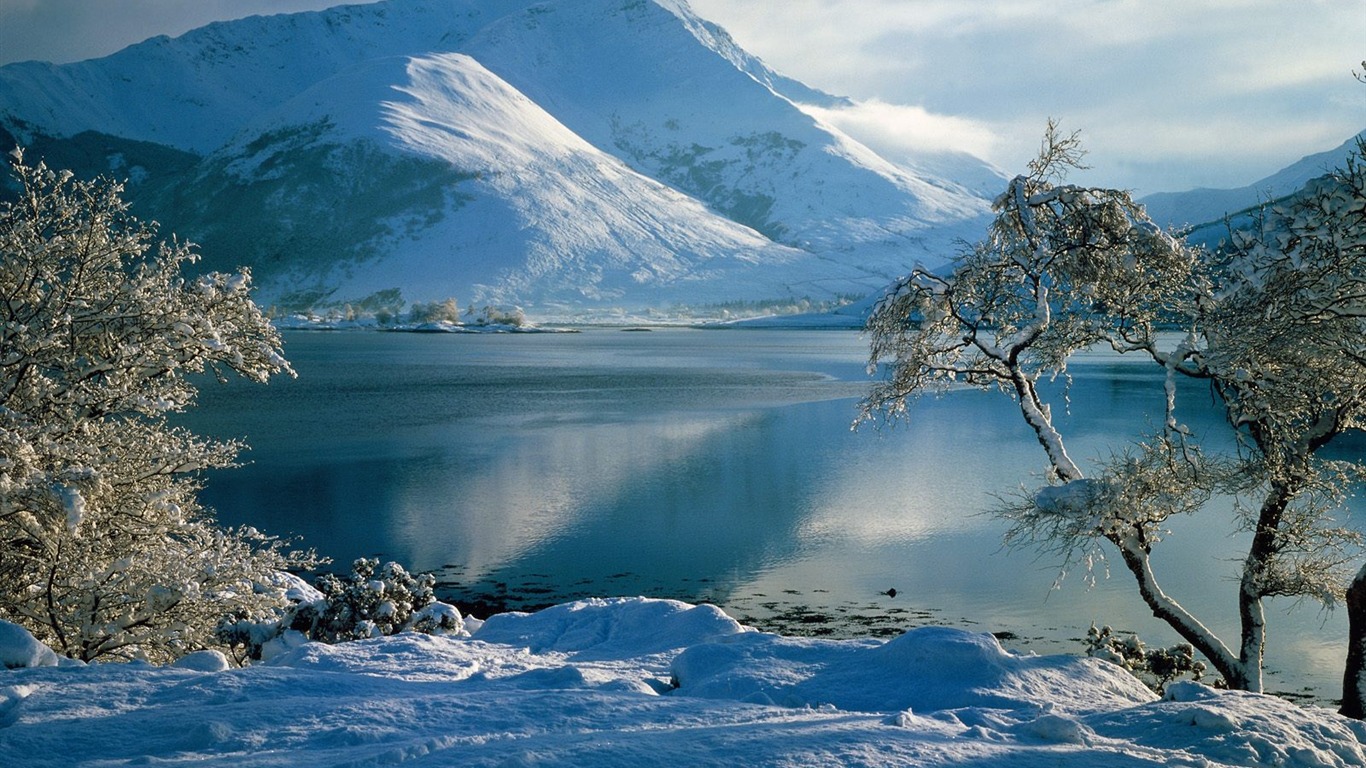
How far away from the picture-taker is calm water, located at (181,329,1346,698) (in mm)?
30047

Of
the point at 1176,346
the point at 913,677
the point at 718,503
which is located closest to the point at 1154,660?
the point at 1176,346

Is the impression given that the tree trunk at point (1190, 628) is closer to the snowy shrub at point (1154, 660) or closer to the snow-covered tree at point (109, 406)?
the snowy shrub at point (1154, 660)

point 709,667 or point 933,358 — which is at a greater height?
point 933,358

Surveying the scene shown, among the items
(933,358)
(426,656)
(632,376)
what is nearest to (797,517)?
(933,358)

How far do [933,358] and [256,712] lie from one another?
14.2m

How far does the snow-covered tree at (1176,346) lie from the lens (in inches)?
534

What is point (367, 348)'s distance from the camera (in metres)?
179

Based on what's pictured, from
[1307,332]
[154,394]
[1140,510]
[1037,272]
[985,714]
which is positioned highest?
[1037,272]

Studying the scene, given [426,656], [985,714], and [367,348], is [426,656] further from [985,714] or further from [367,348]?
[367,348]

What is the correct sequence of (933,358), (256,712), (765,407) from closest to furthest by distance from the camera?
1. (256,712)
2. (933,358)
3. (765,407)

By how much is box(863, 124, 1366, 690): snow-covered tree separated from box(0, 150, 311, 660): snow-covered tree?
40.6ft

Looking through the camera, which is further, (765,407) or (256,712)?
(765,407)

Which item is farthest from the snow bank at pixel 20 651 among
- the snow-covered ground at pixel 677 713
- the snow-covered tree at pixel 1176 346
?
the snow-covered tree at pixel 1176 346

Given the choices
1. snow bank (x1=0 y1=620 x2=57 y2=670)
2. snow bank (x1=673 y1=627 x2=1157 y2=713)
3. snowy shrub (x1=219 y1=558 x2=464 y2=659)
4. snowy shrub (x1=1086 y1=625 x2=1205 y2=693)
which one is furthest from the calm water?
snow bank (x1=0 y1=620 x2=57 y2=670)
